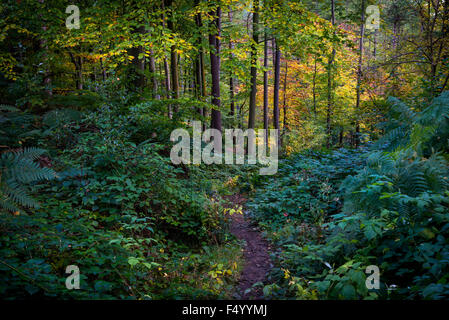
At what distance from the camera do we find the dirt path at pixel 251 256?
12.5 feet

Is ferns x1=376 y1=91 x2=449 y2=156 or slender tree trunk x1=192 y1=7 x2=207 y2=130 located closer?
ferns x1=376 y1=91 x2=449 y2=156

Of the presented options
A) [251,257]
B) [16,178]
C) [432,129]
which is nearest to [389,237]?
[432,129]

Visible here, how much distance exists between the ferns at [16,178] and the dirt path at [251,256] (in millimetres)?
2843

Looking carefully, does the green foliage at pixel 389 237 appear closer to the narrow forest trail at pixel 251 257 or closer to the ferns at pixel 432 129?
the ferns at pixel 432 129

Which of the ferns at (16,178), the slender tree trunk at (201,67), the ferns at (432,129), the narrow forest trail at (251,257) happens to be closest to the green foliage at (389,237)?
the ferns at (432,129)

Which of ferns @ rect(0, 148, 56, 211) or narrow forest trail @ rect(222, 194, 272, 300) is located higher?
ferns @ rect(0, 148, 56, 211)

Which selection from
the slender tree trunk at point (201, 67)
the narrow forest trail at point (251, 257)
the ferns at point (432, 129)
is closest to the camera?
the narrow forest trail at point (251, 257)

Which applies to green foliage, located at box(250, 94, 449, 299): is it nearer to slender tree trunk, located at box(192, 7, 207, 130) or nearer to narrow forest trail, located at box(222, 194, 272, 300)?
narrow forest trail, located at box(222, 194, 272, 300)

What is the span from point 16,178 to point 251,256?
149 inches

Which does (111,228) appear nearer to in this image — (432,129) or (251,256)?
(251,256)

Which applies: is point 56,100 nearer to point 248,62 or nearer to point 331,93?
point 248,62

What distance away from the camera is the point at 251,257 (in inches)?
191

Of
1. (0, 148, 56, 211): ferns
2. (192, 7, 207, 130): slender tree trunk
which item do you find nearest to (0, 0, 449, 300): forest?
(0, 148, 56, 211): ferns

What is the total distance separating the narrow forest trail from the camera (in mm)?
3787
